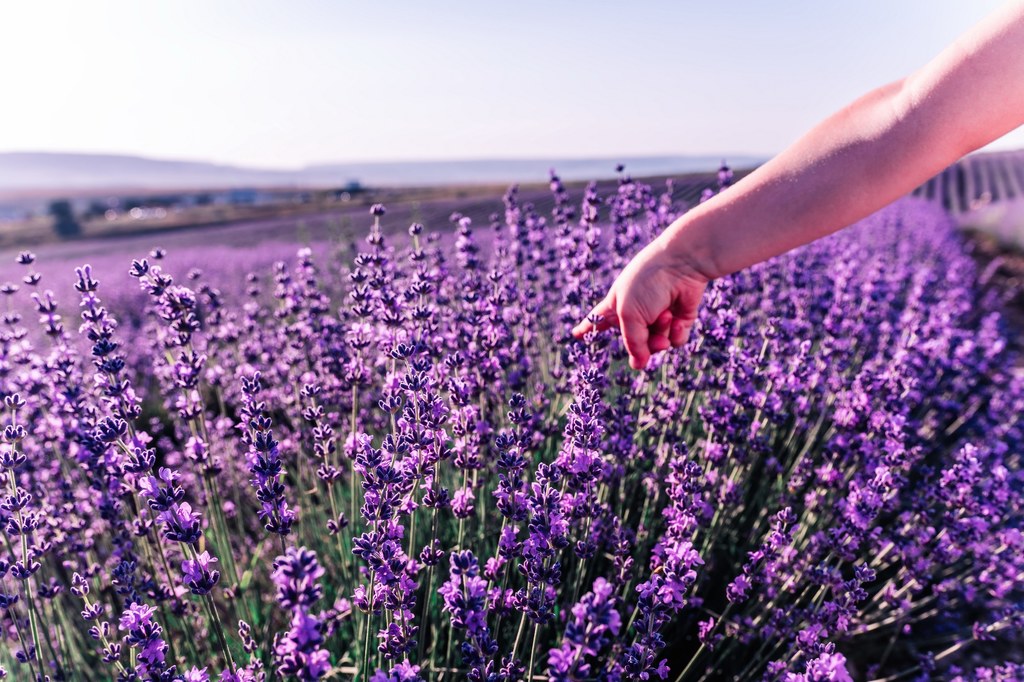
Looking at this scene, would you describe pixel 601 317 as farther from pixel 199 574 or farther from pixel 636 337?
pixel 199 574

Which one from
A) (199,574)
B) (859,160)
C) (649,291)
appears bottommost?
(199,574)

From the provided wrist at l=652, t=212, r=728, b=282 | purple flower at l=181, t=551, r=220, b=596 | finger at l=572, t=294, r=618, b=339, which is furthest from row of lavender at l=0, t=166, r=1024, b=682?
wrist at l=652, t=212, r=728, b=282

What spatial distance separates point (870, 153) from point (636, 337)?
64 cm

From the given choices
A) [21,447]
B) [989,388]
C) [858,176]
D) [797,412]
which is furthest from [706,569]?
[989,388]

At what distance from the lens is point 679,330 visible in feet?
5.74

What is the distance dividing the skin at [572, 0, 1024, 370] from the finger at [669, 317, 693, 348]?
26cm

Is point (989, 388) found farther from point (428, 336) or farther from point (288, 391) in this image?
point (288, 391)

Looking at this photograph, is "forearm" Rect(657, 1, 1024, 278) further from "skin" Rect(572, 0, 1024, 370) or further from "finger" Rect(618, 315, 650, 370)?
"finger" Rect(618, 315, 650, 370)

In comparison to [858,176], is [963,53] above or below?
above

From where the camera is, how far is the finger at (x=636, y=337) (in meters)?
1.52

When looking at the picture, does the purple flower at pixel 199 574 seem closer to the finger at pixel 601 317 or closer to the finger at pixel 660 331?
the finger at pixel 601 317

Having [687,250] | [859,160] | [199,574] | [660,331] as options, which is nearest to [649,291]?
[687,250]

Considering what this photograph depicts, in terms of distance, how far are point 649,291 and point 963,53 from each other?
29.9 inches

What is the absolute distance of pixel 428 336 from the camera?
2.11 meters
